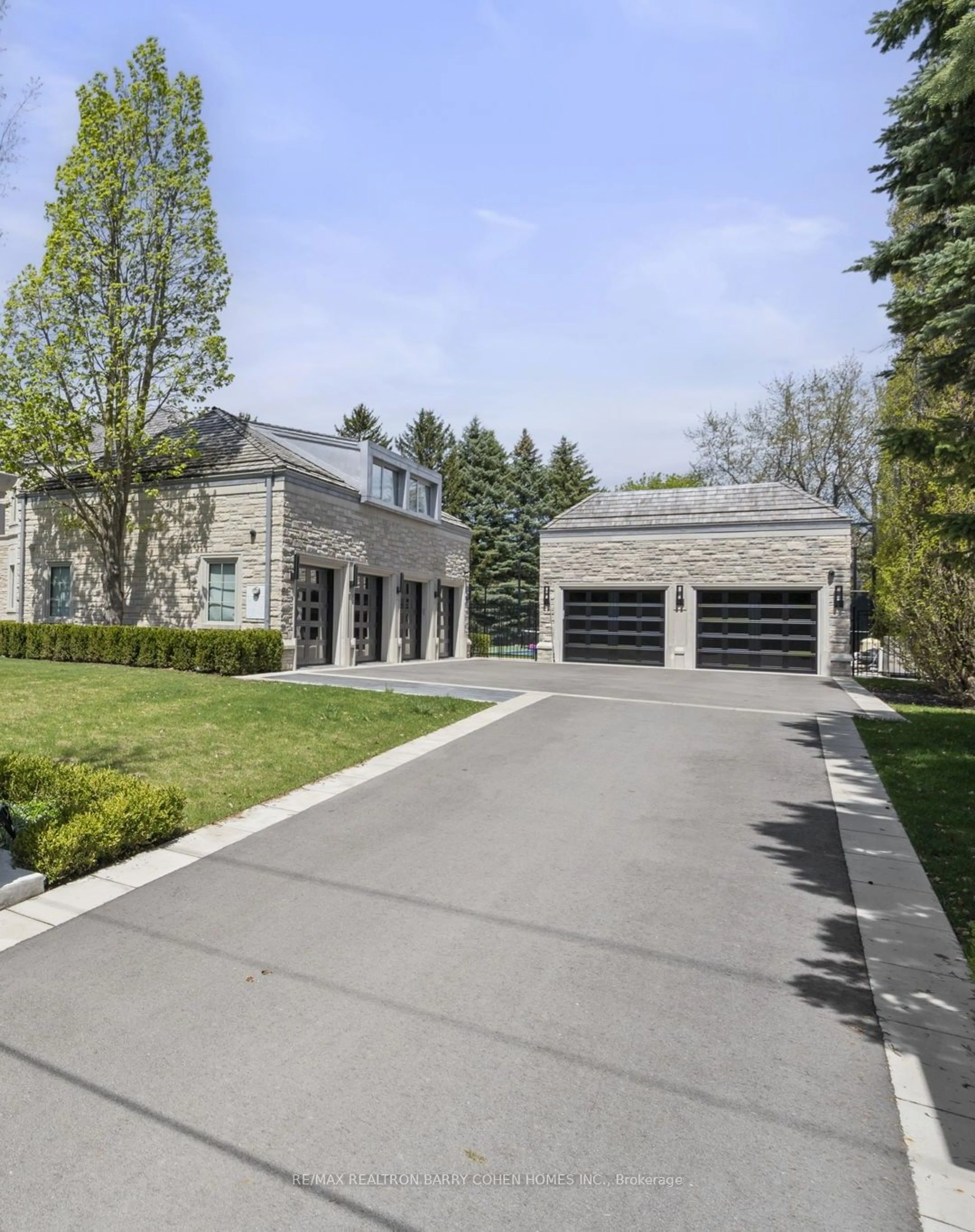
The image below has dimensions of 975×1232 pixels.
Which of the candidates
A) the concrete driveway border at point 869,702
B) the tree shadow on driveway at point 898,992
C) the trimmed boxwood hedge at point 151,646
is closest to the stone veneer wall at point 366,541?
the trimmed boxwood hedge at point 151,646

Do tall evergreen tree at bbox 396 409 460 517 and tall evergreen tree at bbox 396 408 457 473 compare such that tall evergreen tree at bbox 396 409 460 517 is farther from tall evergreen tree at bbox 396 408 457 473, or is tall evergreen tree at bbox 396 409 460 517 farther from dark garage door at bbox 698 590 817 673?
dark garage door at bbox 698 590 817 673

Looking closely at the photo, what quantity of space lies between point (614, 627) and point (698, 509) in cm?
471

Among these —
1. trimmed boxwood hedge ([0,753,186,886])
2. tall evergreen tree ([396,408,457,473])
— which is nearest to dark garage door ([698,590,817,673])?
trimmed boxwood hedge ([0,753,186,886])

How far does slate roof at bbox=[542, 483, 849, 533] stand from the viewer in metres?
21.3

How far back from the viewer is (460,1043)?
3.02 m

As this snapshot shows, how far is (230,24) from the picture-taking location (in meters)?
7.47

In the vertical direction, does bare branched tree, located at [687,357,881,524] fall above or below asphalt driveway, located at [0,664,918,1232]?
above

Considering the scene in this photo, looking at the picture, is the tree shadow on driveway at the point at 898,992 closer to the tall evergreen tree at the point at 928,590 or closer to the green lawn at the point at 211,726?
the green lawn at the point at 211,726

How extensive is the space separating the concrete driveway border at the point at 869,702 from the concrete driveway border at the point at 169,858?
27.1ft

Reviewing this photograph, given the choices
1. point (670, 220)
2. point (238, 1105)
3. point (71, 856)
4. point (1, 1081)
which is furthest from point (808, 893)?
point (670, 220)

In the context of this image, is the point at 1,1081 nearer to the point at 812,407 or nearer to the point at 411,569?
the point at 411,569

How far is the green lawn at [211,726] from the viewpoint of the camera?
284 inches

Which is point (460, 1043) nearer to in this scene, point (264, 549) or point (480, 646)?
point (264, 549)

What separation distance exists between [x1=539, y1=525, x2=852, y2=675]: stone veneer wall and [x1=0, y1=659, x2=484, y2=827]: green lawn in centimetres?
1194
